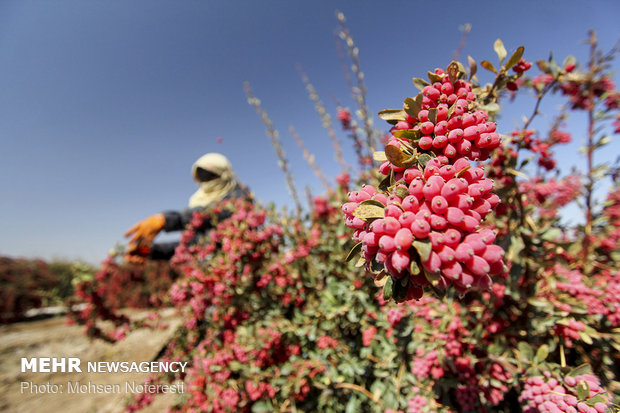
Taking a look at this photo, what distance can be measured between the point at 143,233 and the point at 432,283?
3.36 m

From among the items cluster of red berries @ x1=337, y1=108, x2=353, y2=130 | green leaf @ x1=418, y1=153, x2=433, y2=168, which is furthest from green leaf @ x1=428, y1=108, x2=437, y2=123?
cluster of red berries @ x1=337, y1=108, x2=353, y2=130

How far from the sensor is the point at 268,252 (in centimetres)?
216

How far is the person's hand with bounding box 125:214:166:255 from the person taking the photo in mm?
2922

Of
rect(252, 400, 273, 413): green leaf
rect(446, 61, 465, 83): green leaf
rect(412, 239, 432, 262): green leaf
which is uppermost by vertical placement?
rect(446, 61, 465, 83): green leaf

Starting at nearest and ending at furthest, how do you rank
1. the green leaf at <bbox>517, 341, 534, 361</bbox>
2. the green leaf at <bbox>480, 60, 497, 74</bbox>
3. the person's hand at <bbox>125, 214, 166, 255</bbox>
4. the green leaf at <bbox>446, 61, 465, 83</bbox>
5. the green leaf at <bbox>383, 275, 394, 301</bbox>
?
the green leaf at <bbox>383, 275, 394, 301</bbox> → the green leaf at <bbox>446, 61, 465, 83</bbox> → the green leaf at <bbox>480, 60, 497, 74</bbox> → the green leaf at <bbox>517, 341, 534, 361</bbox> → the person's hand at <bbox>125, 214, 166, 255</bbox>

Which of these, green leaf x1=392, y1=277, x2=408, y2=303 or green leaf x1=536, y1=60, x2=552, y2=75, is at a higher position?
green leaf x1=536, y1=60, x2=552, y2=75

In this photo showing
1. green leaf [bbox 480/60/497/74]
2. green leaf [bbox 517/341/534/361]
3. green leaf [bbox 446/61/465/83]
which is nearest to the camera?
green leaf [bbox 446/61/465/83]

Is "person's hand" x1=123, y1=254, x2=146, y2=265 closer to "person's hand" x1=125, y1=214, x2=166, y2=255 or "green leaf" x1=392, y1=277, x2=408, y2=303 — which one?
"person's hand" x1=125, y1=214, x2=166, y2=255

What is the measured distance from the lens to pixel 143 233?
116 inches

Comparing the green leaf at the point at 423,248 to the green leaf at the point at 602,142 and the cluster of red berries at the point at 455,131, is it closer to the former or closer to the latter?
the cluster of red berries at the point at 455,131

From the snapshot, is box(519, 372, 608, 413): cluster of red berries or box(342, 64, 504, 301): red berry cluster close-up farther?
box(519, 372, 608, 413): cluster of red berries

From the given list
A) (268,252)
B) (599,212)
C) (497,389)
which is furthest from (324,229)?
(599,212)

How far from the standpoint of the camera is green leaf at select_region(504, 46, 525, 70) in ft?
2.88

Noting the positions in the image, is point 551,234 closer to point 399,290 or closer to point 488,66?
point 488,66
